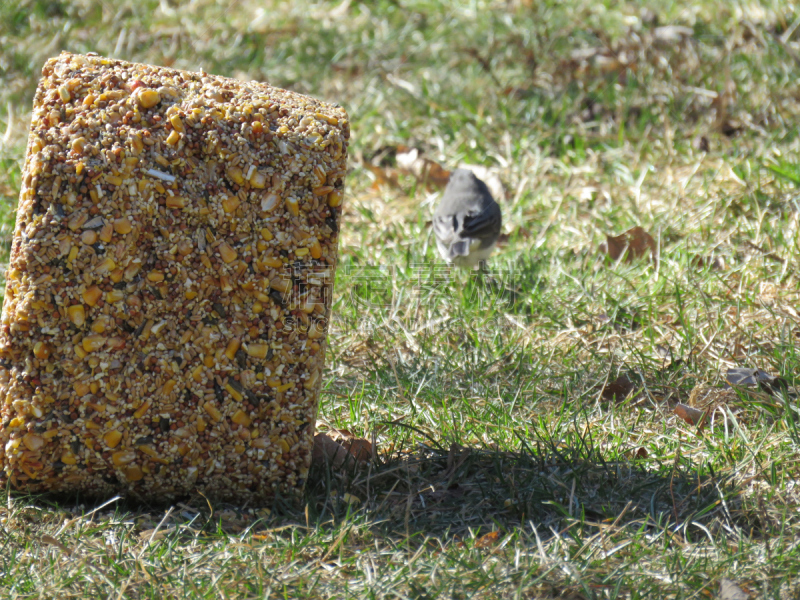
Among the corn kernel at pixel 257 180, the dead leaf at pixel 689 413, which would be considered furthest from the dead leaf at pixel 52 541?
the dead leaf at pixel 689 413

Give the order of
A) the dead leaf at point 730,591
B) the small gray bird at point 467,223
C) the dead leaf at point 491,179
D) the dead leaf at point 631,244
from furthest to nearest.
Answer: the dead leaf at point 491,179 < the dead leaf at point 631,244 < the small gray bird at point 467,223 < the dead leaf at point 730,591

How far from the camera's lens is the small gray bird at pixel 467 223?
435 centimetres

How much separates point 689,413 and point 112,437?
6.85ft

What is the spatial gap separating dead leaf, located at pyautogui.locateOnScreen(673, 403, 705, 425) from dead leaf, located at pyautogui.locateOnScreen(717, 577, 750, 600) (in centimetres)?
97

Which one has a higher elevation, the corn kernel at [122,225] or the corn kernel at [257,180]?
the corn kernel at [257,180]

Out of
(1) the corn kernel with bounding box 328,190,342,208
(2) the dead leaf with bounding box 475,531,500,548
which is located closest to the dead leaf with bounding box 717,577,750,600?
(2) the dead leaf with bounding box 475,531,500,548

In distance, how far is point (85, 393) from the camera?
8.25 ft

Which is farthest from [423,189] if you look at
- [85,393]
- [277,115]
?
[85,393]

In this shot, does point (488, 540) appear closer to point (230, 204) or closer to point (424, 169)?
point (230, 204)

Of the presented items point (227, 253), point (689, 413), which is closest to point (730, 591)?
point (689, 413)

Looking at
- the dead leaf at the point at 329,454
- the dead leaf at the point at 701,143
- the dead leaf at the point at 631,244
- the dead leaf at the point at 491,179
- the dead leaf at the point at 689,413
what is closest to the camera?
the dead leaf at the point at 329,454

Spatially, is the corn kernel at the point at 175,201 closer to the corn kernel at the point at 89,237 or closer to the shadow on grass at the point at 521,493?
the corn kernel at the point at 89,237

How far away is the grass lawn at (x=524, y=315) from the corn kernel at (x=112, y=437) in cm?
25

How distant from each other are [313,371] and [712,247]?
2.66 meters
